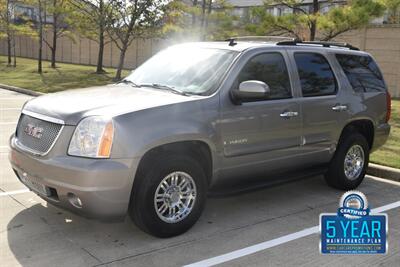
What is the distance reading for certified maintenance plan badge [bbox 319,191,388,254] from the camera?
4.53 metres

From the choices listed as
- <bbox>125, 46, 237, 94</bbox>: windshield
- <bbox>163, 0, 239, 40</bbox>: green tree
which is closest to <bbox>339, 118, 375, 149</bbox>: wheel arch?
<bbox>125, 46, 237, 94</bbox>: windshield

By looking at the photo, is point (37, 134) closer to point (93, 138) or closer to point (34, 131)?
point (34, 131)

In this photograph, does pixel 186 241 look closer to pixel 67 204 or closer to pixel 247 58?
pixel 67 204

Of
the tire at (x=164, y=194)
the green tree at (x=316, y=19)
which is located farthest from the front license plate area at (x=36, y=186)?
the green tree at (x=316, y=19)

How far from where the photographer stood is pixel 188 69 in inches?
208

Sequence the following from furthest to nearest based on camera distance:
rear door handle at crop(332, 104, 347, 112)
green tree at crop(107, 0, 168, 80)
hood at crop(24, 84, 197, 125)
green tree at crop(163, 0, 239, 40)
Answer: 1. green tree at crop(107, 0, 168, 80)
2. green tree at crop(163, 0, 239, 40)
3. rear door handle at crop(332, 104, 347, 112)
4. hood at crop(24, 84, 197, 125)

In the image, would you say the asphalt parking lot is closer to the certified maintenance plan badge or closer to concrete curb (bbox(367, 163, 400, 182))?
the certified maintenance plan badge

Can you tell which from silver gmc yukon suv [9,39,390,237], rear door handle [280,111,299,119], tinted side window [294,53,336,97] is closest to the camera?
silver gmc yukon suv [9,39,390,237]

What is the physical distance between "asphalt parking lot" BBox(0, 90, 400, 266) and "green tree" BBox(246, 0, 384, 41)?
8.66 metres

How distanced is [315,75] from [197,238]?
101 inches

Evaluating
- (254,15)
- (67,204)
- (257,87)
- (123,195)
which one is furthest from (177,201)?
(254,15)

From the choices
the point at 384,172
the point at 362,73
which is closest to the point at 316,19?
the point at 384,172

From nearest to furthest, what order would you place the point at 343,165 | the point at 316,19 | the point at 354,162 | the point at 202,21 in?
1. the point at 343,165
2. the point at 354,162
3. the point at 316,19
4. the point at 202,21

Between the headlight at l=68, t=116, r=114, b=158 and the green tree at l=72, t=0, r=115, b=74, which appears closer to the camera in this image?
the headlight at l=68, t=116, r=114, b=158
